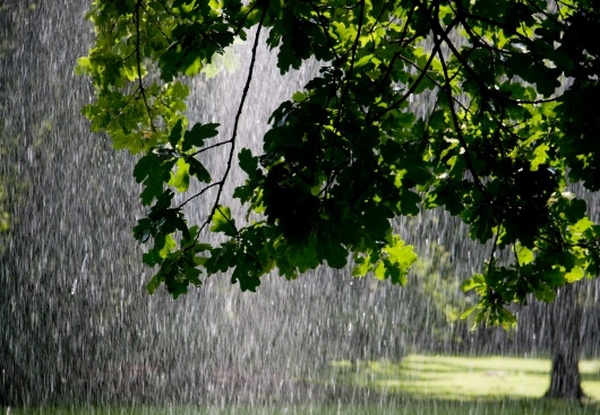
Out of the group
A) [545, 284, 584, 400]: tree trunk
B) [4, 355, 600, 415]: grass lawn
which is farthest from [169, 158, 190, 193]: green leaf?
[545, 284, 584, 400]: tree trunk

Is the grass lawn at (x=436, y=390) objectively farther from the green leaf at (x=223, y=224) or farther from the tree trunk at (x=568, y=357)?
the green leaf at (x=223, y=224)

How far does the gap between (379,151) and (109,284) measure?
992 cm

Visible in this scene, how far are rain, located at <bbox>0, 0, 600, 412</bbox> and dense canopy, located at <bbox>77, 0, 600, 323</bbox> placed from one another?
24.7 ft

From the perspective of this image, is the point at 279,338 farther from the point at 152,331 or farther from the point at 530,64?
the point at 530,64

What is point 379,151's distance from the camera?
2.53m

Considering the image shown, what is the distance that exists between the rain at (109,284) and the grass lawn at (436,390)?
0.80 ft

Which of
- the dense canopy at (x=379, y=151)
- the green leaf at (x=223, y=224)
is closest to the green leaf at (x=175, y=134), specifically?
the dense canopy at (x=379, y=151)

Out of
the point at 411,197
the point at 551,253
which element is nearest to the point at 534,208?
the point at 551,253

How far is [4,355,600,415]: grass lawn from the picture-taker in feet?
32.0

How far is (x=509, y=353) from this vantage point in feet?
54.8

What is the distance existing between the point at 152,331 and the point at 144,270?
0.90m

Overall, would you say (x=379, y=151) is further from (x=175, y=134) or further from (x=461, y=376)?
(x=461, y=376)

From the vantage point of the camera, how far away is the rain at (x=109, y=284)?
1088cm

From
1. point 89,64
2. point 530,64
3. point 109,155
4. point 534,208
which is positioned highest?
point 109,155
